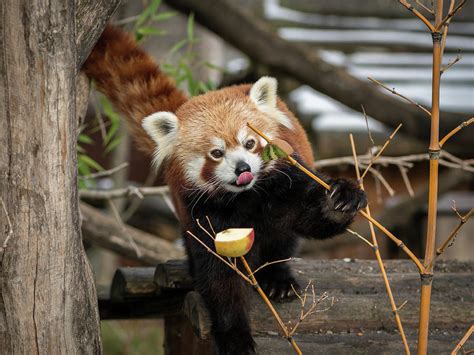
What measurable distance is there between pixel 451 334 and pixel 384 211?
3518 mm

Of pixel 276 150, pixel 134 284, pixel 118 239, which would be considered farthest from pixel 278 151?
pixel 118 239

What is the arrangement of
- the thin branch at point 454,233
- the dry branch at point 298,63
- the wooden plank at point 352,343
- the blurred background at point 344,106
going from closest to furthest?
the thin branch at point 454,233 < the wooden plank at point 352,343 < the dry branch at point 298,63 < the blurred background at point 344,106

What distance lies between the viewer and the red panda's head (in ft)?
9.21

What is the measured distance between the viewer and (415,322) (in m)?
2.94

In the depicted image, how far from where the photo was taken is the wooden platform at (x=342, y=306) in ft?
9.05

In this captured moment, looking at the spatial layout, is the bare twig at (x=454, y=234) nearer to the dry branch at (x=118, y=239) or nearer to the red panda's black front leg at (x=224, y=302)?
the red panda's black front leg at (x=224, y=302)

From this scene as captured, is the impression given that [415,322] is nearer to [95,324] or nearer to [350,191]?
[350,191]

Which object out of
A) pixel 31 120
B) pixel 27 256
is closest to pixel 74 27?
pixel 31 120

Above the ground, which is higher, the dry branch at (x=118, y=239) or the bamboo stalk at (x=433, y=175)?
the bamboo stalk at (x=433, y=175)

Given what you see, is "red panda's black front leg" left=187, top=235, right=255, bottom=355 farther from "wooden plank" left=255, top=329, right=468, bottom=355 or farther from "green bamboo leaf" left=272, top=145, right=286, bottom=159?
"green bamboo leaf" left=272, top=145, right=286, bottom=159

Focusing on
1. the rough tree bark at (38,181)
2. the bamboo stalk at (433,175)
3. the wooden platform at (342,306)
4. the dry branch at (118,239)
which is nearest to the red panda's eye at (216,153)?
the wooden platform at (342,306)

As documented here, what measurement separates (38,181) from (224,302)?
884 millimetres

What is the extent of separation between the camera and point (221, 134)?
2891mm

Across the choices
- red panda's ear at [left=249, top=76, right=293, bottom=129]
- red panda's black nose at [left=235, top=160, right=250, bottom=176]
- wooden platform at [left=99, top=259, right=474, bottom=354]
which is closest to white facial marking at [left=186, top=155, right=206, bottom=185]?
red panda's black nose at [left=235, top=160, right=250, bottom=176]
